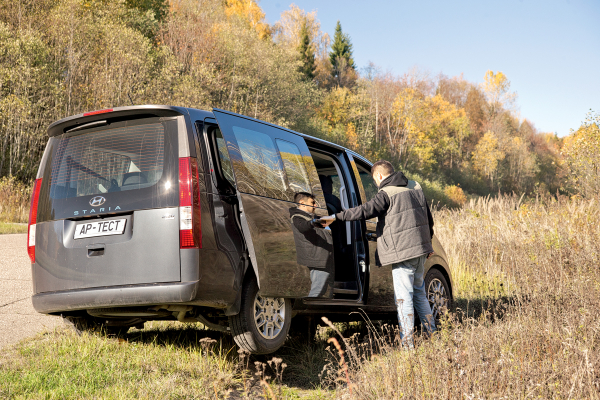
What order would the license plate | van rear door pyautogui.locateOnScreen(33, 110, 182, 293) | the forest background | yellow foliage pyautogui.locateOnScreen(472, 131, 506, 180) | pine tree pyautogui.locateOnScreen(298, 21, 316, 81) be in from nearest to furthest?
van rear door pyautogui.locateOnScreen(33, 110, 182, 293) < the license plate < the forest background < pine tree pyautogui.locateOnScreen(298, 21, 316, 81) < yellow foliage pyautogui.locateOnScreen(472, 131, 506, 180)

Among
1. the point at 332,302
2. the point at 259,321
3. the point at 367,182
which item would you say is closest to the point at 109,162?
the point at 259,321

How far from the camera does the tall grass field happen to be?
10.0ft

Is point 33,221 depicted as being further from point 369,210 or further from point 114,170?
point 369,210

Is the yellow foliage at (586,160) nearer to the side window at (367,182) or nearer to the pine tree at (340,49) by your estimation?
the side window at (367,182)

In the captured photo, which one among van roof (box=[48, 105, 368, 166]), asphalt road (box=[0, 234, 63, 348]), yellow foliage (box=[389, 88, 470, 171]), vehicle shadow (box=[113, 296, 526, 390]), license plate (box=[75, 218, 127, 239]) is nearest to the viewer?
license plate (box=[75, 218, 127, 239])

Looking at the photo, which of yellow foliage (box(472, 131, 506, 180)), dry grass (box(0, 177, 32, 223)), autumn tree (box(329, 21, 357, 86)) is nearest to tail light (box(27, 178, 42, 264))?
dry grass (box(0, 177, 32, 223))

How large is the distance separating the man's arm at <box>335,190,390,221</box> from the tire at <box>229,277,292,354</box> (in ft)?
3.36

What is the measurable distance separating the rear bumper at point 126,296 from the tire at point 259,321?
53cm

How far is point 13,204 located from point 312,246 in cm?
1396

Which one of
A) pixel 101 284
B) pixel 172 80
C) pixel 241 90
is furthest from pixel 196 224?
pixel 241 90

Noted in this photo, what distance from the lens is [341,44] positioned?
6581 centimetres

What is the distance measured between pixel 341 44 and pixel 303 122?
30.2 metres

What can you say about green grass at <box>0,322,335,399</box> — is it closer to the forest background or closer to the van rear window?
the van rear window

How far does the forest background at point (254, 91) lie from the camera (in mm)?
19344
